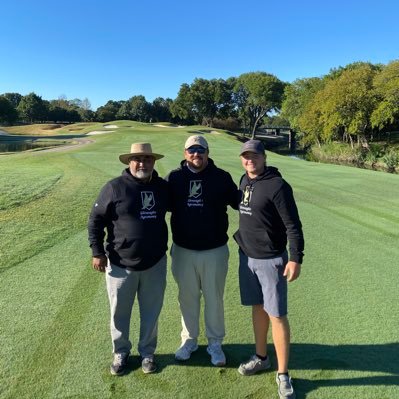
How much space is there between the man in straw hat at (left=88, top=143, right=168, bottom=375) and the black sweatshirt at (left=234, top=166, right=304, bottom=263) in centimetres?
75

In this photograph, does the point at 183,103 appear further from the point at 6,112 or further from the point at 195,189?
the point at 195,189

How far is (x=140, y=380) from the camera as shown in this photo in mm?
3197

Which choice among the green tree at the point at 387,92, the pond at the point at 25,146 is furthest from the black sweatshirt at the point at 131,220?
the green tree at the point at 387,92

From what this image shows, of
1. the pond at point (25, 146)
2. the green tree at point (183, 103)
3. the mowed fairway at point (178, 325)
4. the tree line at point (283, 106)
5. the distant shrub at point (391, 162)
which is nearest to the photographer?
the mowed fairway at point (178, 325)

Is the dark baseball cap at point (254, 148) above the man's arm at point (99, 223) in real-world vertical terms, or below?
above

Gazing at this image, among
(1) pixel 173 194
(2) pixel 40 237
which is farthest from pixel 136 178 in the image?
(2) pixel 40 237

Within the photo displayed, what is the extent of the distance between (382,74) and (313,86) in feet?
64.5

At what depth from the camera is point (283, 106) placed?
57531mm

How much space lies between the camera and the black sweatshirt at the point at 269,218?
120 inches

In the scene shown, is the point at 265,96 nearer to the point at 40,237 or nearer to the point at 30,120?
the point at 30,120

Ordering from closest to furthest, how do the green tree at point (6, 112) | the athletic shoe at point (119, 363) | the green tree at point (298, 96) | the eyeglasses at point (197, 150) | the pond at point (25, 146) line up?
the athletic shoe at point (119, 363), the eyeglasses at point (197, 150), the pond at point (25, 146), the green tree at point (298, 96), the green tree at point (6, 112)

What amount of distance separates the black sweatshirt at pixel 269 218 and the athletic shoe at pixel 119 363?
1.39 meters

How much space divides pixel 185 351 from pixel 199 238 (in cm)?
105

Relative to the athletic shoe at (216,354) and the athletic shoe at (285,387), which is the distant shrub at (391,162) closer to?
the athletic shoe at (216,354)
